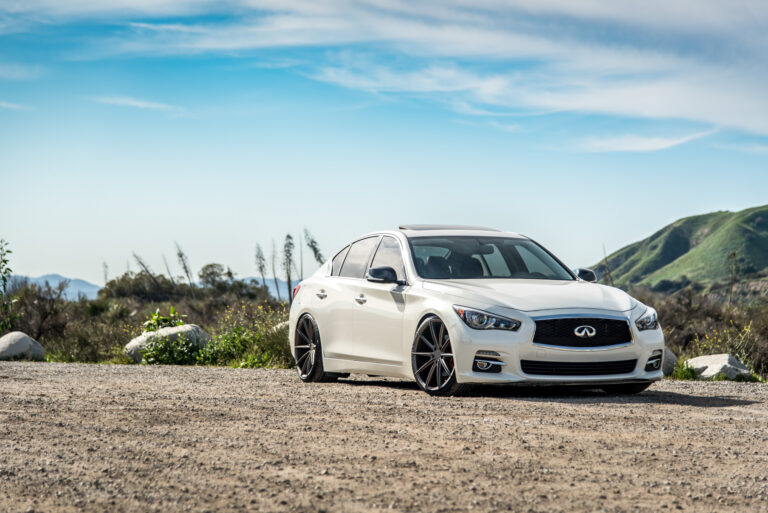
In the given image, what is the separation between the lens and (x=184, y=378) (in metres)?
12.7

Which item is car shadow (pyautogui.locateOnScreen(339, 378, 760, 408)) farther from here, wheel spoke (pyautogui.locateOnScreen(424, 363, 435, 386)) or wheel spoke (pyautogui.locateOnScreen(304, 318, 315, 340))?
wheel spoke (pyautogui.locateOnScreen(304, 318, 315, 340))

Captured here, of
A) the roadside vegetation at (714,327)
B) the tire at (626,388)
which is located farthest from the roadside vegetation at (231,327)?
the tire at (626,388)

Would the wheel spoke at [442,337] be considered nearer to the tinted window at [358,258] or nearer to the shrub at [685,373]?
the tinted window at [358,258]

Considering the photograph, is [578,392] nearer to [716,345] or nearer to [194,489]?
[194,489]

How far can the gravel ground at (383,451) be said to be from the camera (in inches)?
198

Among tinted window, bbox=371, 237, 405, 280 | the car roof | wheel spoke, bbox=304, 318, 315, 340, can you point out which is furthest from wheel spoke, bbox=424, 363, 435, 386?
wheel spoke, bbox=304, 318, 315, 340

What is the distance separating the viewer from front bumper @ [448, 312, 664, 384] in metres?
8.84

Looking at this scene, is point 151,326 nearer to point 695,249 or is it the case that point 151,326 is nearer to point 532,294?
point 532,294

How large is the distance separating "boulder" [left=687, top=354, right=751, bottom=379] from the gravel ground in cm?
320

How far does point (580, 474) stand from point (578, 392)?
→ 4.45 meters

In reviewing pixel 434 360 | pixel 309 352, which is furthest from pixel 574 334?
pixel 309 352

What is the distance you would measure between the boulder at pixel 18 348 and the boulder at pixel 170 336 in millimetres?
2551

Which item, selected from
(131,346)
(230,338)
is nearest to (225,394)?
(230,338)

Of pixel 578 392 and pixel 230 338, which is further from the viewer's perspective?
pixel 230 338
